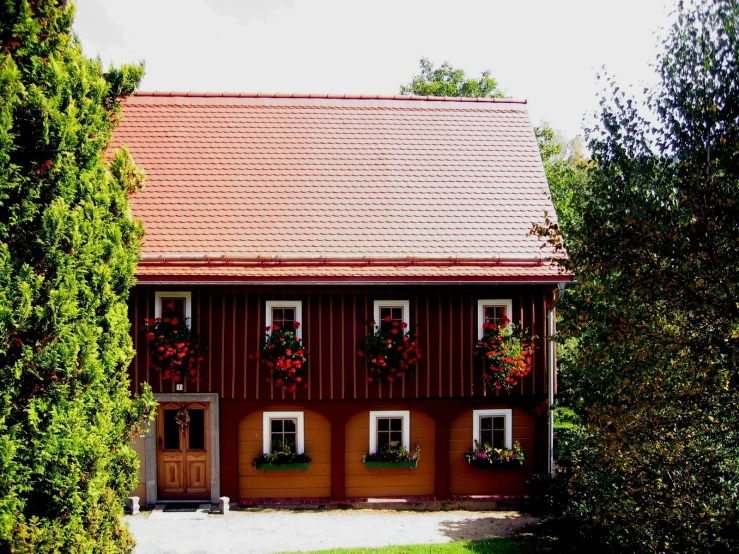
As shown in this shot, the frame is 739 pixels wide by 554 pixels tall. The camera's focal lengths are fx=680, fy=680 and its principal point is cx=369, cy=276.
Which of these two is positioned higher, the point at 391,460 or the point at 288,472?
the point at 391,460

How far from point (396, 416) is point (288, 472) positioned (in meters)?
2.33

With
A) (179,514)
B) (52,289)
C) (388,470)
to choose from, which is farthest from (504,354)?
(52,289)

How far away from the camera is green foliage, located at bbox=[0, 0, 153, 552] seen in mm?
7406

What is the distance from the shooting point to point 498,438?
1341 cm

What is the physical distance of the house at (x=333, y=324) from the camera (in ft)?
41.7

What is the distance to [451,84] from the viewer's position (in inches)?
1030

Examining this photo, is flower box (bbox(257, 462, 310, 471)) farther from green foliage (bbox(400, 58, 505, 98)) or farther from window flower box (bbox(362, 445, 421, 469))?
green foliage (bbox(400, 58, 505, 98))

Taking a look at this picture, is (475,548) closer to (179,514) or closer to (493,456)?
(493,456)

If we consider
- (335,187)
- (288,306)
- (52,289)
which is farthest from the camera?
(335,187)

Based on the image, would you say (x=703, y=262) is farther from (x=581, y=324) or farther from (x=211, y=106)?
(x=211, y=106)

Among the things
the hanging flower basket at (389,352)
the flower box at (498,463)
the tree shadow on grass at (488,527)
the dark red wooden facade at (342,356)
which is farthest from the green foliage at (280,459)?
the flower box at (498,463)

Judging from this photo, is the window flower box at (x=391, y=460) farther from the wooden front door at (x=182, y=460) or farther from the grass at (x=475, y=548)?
the wooden front door at (x=182, y=460)

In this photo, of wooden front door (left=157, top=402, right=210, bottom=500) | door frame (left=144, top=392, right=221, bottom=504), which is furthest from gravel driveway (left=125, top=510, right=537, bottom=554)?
wooden front door (left=157, top=402, right=210, bottom=500)

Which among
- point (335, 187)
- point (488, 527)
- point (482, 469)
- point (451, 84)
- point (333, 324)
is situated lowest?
point (488, 527)
